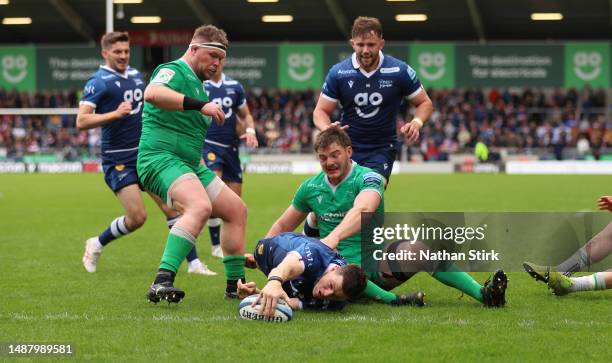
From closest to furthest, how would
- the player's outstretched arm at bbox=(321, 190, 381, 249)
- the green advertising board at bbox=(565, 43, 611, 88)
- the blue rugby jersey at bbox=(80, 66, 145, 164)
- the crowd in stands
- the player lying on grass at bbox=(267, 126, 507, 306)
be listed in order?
the player's outstretched arm at bbox=(321, 190, 381, 249) < the player lying on grass at bbox=(267, 126, 507, 306) < the blue rugby jersey at bbox=(80, 66, 145, 164) < the green advertising board at bbox=(565, 43, 611, 88) < the crowd in stands

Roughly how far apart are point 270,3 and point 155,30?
5.14m

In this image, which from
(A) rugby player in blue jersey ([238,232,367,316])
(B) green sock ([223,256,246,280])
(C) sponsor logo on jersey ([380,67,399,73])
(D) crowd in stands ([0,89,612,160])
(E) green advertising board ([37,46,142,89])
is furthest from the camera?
(D) crowd in stands ([0,89,612,160])

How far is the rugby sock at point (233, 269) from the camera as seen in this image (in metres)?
7.30

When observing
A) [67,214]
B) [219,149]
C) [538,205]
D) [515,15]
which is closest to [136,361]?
[219,149]

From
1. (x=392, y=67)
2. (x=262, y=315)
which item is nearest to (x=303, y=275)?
(x=262, y=315)

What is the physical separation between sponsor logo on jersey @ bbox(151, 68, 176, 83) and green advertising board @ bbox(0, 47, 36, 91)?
33478 millimetres

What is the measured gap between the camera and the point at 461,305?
22.8 feet

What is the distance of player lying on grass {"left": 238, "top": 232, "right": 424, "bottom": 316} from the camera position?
20.1 ft

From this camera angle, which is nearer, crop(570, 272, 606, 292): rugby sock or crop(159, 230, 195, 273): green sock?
crop(159, 230, 195, 273): green sock

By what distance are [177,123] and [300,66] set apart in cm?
3134

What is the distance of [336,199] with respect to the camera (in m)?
7.12

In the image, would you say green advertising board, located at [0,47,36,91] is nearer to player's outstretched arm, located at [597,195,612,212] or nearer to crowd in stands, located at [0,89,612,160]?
crowd in stands, located at [0,89,612,160]

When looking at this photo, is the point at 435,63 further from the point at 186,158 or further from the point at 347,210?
the point at 186,158

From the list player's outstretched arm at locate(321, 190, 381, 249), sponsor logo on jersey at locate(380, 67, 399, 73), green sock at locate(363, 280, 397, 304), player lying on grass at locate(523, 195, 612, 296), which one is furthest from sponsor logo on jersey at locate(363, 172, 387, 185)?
sponsor logo on jersey at locate(380, 67, 399, 73)
